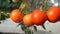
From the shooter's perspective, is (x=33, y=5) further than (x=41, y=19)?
Yes

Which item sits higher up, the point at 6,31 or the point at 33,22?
the point at 33,22

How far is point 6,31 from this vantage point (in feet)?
6.70

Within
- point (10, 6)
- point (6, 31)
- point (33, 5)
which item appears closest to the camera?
point (33, 5)

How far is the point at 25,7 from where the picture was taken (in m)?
0.48

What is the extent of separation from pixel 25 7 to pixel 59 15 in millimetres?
98

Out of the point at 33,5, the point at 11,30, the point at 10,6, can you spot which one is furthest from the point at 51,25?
the point at 33,5

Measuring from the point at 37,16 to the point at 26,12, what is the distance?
0.14 feet

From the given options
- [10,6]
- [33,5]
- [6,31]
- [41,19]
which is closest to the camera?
[41,19]

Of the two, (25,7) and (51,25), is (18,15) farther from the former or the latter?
(51,25)

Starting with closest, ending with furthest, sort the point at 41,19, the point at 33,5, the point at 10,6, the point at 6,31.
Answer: the point at 41,19 → the point at 33,5 → the point at 10,6 → the point at 6,31

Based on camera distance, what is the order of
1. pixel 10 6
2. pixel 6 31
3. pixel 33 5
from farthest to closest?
pixel 6 31 < pixel 10 6 < pixel 33 5

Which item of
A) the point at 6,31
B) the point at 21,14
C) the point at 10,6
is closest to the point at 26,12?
the point at 21,14

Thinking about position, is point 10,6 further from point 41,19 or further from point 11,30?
point 11,30

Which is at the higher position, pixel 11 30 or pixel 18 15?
pixel 18 15
